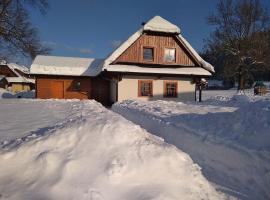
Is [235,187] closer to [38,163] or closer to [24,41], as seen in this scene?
[38,163]

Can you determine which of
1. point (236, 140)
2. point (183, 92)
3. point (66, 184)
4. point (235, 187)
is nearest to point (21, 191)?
point (66, 184)

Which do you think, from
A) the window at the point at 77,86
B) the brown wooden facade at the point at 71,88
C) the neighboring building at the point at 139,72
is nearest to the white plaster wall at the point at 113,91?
the neighboring building at the point at 139,72

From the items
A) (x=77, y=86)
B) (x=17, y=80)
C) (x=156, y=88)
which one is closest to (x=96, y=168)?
(x=156, y=88)

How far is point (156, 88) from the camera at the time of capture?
74.9 feet

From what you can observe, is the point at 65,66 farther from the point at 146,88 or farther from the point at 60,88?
the point at 146,88

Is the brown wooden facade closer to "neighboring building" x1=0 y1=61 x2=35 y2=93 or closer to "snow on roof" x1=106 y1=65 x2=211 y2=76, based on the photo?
"snow on roof" x1=106 y1=65 x2=211 y2=76

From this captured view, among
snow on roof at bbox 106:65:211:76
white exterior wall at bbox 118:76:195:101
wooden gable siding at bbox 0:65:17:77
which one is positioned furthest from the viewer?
wooden gable siding at bbox 0:65:17:77

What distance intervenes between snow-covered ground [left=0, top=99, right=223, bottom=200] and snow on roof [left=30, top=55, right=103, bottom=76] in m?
17.6

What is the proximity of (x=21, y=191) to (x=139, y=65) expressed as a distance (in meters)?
18.7

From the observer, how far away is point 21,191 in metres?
4.34

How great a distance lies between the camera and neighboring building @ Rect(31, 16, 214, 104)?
22016 mm

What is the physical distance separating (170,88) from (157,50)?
297 cm

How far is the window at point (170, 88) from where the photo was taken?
23.1 m

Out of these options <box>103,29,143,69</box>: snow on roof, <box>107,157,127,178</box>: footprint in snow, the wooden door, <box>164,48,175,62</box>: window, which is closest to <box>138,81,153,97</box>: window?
<box>164,48,175,62</box>: window
